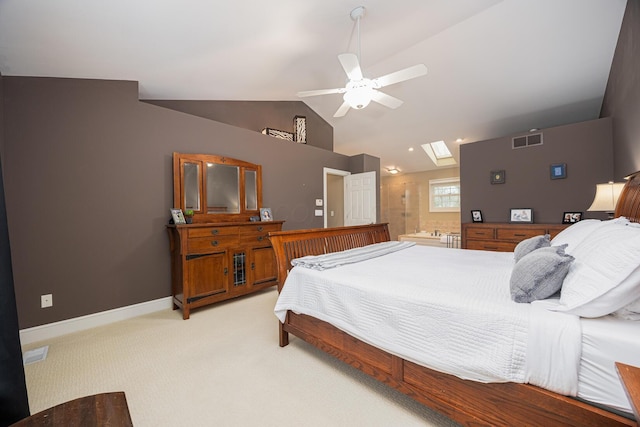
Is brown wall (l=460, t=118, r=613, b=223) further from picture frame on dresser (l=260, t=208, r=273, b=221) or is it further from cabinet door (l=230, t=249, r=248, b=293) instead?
cabinet door (l=230, t=249, r=248, b=293)

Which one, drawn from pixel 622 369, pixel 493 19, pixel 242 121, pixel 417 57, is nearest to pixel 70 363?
pixel 622 369

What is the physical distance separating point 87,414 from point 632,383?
1570 millimetres

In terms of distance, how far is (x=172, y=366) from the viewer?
79.0 inches

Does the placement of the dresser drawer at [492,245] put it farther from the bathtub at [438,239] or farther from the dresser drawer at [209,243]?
the dresser drawer at [209,243]

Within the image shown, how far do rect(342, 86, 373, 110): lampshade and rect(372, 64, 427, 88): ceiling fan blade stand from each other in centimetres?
12

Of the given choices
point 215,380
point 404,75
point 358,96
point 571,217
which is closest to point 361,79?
point 358,96

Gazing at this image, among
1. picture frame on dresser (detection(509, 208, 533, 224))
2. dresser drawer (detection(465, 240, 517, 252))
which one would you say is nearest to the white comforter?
dresser drawer (detection(465, 240, 517, 252))

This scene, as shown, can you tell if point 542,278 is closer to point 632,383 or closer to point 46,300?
point 632,383

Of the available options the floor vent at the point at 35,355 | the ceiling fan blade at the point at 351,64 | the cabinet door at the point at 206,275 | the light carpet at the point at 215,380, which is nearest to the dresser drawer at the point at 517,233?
the ceiling fan blade at the point at 351,64

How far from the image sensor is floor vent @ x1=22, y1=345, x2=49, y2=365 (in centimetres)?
209

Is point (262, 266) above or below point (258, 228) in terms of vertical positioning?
below

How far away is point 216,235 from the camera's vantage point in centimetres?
315

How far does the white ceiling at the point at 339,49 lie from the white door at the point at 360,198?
55.6 inches

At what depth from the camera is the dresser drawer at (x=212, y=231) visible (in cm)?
296
